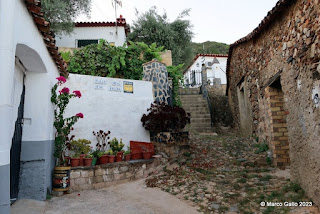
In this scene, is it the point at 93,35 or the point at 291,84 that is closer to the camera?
the point at 291,84

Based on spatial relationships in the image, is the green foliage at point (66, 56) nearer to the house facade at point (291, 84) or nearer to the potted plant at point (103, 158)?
the potted plant at point (103, 158)

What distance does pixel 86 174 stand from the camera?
443 centimetres

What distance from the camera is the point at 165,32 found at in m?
12.7

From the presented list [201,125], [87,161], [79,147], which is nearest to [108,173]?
[87,161]

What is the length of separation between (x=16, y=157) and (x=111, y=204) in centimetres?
172

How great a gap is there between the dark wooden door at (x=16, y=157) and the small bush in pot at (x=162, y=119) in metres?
3.16

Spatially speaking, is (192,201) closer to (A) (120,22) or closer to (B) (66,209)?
(B) (66,209)

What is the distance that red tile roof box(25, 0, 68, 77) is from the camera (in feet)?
9.57

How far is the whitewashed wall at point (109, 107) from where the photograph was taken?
5.42 meters

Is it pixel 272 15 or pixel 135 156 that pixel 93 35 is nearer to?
pixel 135 156

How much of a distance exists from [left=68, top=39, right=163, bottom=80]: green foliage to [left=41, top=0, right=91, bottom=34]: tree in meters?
2.53

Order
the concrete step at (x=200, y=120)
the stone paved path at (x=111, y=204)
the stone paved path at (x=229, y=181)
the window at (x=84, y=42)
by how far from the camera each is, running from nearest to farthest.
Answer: the stone paved path at (x=111, y=204), the stone paved path at (x=229, y=181), the concrete step at (x=200, y=120), the window at (x=84, y=42)

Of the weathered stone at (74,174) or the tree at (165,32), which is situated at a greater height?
the tree at (165,32)

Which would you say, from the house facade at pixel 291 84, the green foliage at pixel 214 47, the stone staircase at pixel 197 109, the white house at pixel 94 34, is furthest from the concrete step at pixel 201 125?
the green foliage at pixel 214 47
